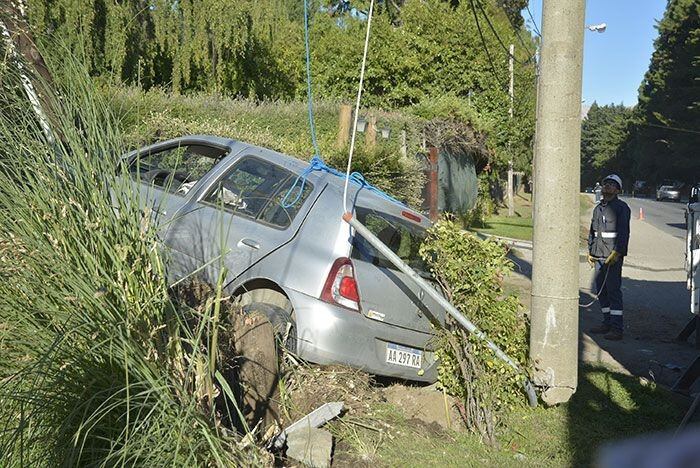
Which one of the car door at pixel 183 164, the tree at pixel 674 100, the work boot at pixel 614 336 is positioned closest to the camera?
the car door at pixel 183 164

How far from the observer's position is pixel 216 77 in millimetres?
21859

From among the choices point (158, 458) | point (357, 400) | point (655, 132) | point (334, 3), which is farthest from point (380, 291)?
point (655, 132)

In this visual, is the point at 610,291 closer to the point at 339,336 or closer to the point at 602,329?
the point at 602,329

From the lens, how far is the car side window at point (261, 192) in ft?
19.9

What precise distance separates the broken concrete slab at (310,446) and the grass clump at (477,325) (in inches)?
53.2

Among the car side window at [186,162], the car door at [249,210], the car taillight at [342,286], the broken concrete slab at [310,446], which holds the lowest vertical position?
the broken concrete slab at [310,446]

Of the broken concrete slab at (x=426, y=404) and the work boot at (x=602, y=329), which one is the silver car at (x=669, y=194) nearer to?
the work boot at (x=602, y=329)

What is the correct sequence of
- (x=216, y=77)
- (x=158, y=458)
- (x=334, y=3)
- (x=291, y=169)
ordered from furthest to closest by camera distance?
(x=334, y=3), (x=216, y=77), (x=291, y=169), (x=158, y=458)

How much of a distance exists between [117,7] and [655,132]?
A: 3109 inches

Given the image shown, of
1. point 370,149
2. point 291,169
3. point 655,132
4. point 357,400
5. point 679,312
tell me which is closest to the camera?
point 357,400

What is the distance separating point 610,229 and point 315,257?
544cm

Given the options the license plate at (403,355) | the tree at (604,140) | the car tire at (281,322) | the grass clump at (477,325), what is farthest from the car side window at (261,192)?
the tree at (604,140)

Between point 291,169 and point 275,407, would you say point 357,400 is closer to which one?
point 275,407

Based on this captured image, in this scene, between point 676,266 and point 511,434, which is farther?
point 676,266
